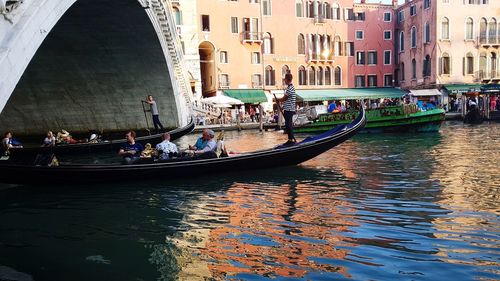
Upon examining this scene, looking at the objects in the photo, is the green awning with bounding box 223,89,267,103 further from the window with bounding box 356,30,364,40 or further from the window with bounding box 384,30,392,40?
the window with bounding box 384,30,392,40

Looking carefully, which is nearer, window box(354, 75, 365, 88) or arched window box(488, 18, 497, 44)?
arched window box(488, 18, 497, 44)

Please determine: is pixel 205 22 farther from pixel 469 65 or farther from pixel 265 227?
pixel 265 227

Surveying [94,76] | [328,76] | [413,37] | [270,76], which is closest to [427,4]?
[413,37]

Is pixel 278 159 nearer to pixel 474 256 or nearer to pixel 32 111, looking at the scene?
pixel 474 256

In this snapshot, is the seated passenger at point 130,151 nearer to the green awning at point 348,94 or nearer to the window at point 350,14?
the green awning at point 348,94

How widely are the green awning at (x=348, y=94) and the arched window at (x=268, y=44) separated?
2.72 m

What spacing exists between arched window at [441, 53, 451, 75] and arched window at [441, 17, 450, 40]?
0.93 m

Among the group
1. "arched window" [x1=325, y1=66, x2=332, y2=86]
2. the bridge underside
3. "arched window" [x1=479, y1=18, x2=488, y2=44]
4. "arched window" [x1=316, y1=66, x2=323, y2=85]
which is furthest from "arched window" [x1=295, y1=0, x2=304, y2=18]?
the bridge underside

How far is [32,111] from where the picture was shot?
14023mm

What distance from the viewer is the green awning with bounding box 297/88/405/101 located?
2448cm

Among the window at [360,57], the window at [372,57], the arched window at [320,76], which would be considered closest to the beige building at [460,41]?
the window at [372,57]

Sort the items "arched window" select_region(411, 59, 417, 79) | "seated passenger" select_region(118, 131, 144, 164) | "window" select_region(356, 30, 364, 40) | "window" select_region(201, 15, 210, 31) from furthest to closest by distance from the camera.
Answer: "window" select_region(356, 30, 364, 40) → "arched window" select_region(411, 59, 417, 79) → "window" select_region(201, 15, 210, 31) → "seated passenger" select_region(118, 131, 144, 164)

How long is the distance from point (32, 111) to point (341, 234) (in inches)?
501

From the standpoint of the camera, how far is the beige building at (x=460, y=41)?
24031 millimetres
